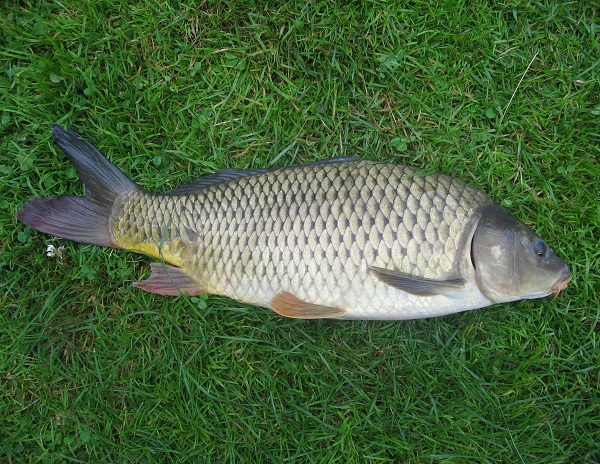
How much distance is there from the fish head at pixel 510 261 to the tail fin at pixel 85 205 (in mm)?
1418

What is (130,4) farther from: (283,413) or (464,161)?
(283,413)

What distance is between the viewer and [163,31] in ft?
6.89

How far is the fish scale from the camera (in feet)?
5.47

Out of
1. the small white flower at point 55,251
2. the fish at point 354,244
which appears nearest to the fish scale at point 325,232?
the fish at point 354,244

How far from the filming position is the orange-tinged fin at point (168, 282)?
1.87 m

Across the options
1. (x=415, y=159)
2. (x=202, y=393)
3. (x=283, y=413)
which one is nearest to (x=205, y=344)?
(x=202, y=393)

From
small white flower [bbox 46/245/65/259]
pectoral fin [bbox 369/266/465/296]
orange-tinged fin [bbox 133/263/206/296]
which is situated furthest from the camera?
small white flower [bbox 46/245/65/259]

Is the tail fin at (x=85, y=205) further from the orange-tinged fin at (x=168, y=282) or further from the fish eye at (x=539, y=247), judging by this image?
the fish eye at (x=539, y=247)

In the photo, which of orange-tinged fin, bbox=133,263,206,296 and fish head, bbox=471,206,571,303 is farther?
orange-tinged fin, bbox=133,263,206,296

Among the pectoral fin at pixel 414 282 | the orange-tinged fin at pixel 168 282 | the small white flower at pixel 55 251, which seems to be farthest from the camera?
the small white flower at pixel 55 251

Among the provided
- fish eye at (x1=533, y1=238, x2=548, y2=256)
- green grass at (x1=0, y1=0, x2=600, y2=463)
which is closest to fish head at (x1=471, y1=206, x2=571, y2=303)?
fish eye at (x1=533, y1=238, x2=548, y2=256)

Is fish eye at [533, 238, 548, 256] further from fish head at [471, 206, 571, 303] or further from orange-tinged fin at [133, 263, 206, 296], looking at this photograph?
orange-tinged fin at [133, 263, 206, 296]

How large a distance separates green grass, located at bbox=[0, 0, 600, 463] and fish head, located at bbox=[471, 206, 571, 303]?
0.29m

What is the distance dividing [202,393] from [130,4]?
1812mm
